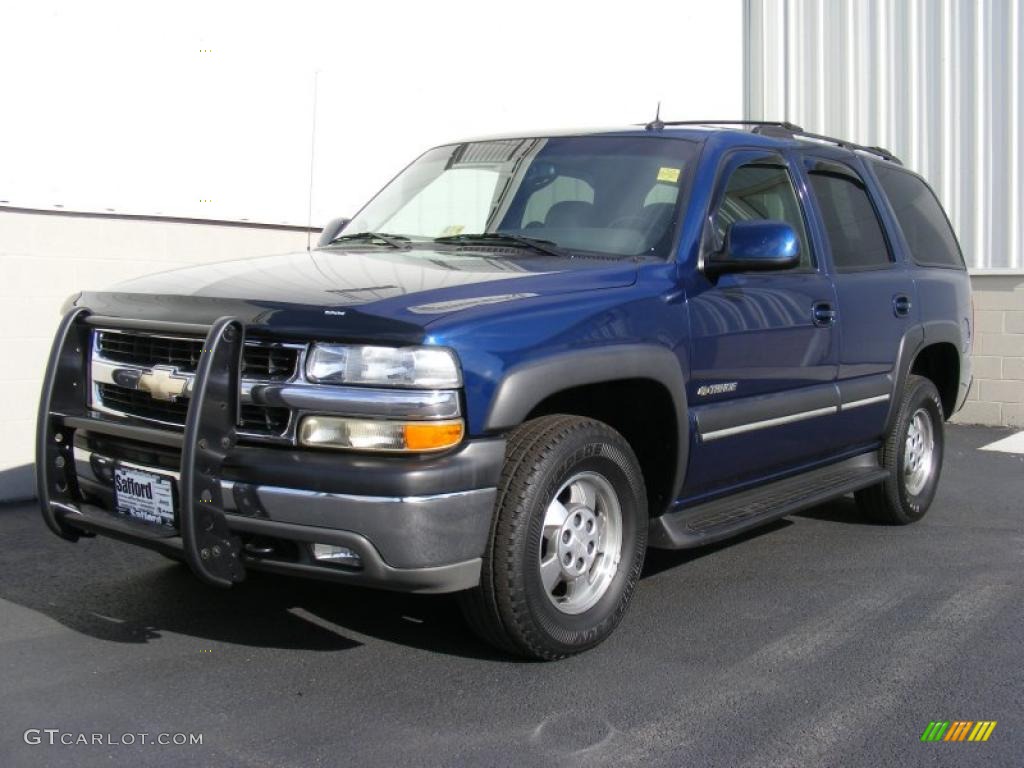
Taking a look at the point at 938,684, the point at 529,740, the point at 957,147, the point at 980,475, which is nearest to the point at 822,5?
the point at 957,147

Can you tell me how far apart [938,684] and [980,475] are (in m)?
4.46

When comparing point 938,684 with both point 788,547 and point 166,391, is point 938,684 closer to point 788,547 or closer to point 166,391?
point 788,547

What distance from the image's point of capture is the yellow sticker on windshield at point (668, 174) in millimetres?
4984

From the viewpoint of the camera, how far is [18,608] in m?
4.91

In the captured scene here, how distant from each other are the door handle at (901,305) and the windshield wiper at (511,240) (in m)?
2.20

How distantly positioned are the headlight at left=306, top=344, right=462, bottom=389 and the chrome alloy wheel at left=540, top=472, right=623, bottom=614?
67cm

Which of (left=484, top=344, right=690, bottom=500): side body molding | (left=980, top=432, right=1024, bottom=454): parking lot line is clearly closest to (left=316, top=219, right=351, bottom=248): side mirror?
(left=484, top=344, right=690, bottom=500): side body molding

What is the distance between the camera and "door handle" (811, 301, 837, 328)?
17.7 feet

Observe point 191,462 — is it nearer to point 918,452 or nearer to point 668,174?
point 668,174

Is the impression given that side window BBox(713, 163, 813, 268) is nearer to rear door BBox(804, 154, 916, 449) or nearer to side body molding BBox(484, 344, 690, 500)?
rear door BBox(804, 154, 916, 449)

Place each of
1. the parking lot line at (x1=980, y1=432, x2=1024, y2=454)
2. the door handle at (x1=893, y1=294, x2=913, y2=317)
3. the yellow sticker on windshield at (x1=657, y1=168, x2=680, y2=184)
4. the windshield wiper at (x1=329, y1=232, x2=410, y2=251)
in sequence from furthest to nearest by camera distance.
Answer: the parking lot line at (x1=980, y1=432, x2=1024, y2=454) < the door handle at (x1=893, y1=294, x2=913, y2=317) < the windshield wiper at (x1=329, y1=232, x2=410, y2=251) < the yellow sticker on windshield at (x1=657, y1=168, x2=680, y2=184)

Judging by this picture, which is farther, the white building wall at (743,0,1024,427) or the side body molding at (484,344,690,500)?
the white building wall at (743,0,1024,427)

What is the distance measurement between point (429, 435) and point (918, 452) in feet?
13.1

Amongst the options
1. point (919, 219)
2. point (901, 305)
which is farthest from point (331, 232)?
point (919, 219)
